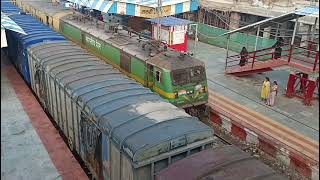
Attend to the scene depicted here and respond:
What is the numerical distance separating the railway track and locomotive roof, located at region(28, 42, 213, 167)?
19.1ft

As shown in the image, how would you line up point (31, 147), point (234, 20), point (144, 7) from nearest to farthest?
1. point (31, 147)
2. point (144, 7)
3. point (234, 20)

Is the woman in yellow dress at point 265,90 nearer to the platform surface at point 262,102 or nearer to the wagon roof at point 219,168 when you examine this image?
the platform surface at point 262,102

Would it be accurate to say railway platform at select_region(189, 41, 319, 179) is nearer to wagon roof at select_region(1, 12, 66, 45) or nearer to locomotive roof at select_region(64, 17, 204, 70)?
locomotive roof at select_region(64, 17, 204, 70)

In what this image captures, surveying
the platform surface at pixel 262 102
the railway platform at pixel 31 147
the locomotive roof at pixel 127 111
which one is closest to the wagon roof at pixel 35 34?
the railway platform at pixel 31 147

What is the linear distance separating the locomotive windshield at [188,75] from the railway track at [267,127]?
6.41 ft

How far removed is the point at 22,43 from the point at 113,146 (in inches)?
443

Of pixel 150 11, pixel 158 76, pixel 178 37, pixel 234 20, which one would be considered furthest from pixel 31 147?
pixel 234 20

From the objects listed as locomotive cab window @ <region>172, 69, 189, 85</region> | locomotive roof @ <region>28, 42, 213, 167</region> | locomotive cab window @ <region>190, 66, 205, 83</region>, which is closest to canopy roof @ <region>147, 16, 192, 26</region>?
locomotive cab window @ <region>190, 66, 205, 83</region>

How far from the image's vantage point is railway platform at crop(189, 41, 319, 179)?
1294 cm

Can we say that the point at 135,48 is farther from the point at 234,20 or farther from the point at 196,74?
the point at 234,20

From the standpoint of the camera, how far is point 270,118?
15.6 meters

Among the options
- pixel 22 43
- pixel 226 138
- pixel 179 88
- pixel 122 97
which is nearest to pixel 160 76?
pixel 179 88

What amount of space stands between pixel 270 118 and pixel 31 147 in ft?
32.8

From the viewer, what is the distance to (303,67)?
611 inches
